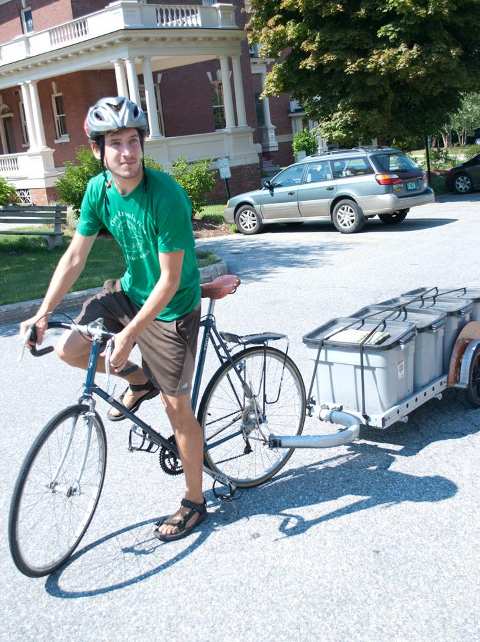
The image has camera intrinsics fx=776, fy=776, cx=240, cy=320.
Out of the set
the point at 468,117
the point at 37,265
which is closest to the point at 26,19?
the point at 37,265

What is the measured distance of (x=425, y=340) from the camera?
497cm

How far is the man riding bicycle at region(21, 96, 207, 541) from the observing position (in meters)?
3.48

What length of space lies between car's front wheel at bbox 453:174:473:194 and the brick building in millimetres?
7155

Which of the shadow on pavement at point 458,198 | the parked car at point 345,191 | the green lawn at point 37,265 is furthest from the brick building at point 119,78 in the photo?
the green lawn at point 37,265

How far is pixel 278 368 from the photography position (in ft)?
15.0

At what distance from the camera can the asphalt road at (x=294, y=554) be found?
3131 millimetres

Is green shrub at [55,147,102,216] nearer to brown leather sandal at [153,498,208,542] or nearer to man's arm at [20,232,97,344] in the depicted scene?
man's arm at [20,232,97,344]

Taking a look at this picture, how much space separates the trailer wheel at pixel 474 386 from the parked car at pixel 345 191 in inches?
440

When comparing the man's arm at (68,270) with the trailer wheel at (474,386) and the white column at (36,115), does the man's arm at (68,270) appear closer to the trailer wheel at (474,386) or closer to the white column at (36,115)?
the trailer wheel at (474,386)

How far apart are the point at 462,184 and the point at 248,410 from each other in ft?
66.3

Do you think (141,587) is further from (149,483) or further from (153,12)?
(153,12)

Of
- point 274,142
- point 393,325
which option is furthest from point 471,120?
point 393,325

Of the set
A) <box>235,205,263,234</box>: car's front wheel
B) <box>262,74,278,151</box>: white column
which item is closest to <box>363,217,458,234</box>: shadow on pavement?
<box>235,205,263,234</box>: car's front wheel

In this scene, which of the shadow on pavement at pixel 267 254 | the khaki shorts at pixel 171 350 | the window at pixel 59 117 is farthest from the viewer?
the window at pixel 59 117
